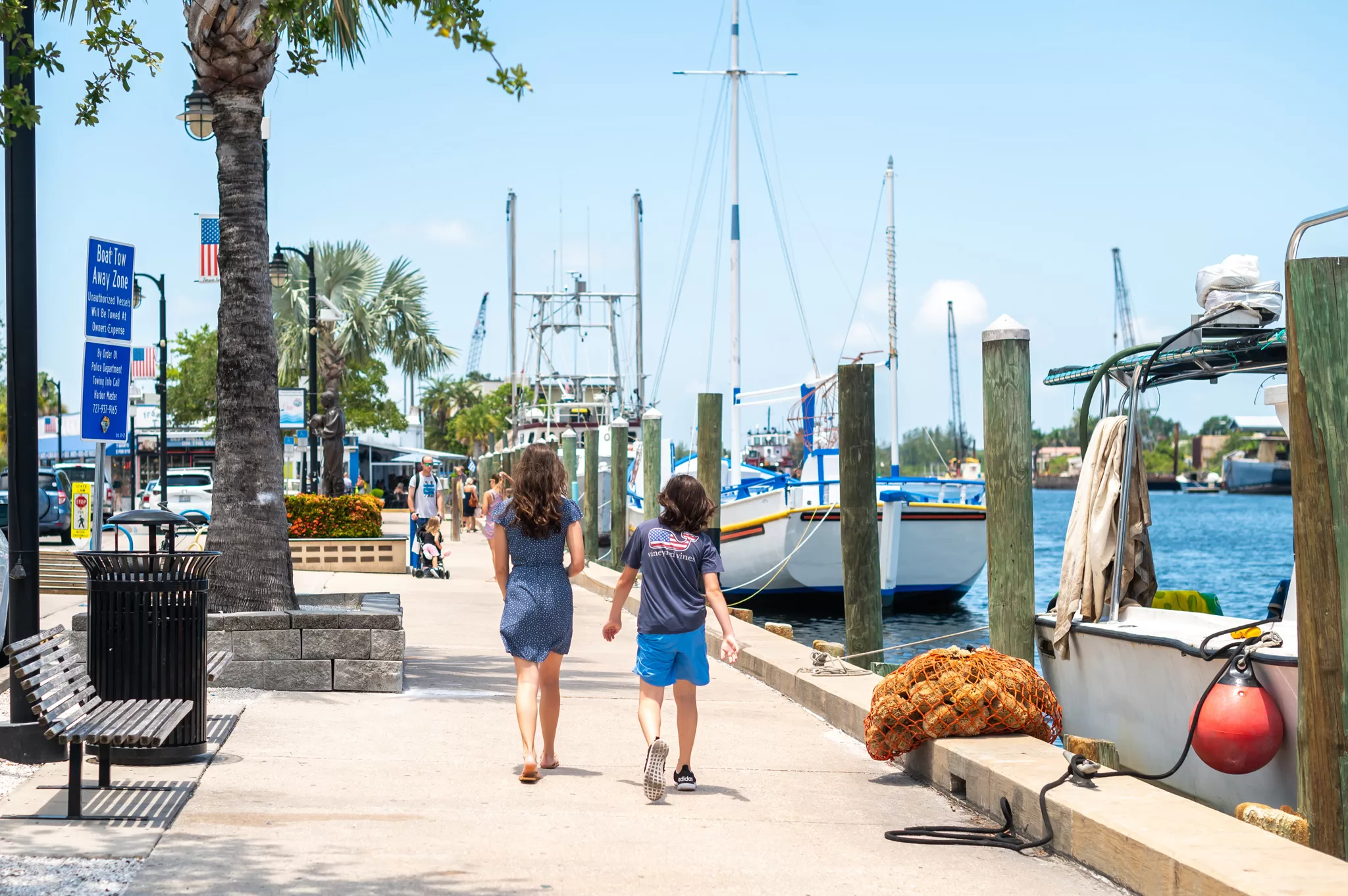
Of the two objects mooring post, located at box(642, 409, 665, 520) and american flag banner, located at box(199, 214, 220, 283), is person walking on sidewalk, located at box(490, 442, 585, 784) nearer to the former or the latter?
american flag banner, located at box(199, 214, 220, 283)

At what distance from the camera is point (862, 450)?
12.6 m

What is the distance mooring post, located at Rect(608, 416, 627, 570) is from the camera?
23.0 metres

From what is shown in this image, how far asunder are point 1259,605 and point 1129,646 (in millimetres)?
26757

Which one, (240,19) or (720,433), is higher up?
(240,19)

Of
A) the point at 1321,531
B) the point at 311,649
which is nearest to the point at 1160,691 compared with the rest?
the point at 1321,531

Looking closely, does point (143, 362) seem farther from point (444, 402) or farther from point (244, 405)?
point (444, 402)

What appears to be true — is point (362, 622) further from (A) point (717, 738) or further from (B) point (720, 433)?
(B) point (720, 433)

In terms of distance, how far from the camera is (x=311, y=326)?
1220 inches

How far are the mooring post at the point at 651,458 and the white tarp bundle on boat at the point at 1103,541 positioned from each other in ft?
41.8

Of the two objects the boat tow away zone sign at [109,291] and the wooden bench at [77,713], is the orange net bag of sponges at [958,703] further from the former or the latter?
the boat tow away zone sign at [109,291]

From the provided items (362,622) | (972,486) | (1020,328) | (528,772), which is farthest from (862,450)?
(972,486)

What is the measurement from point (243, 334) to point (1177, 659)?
671cm

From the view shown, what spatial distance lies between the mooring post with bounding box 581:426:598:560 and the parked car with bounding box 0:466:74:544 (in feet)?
31.7

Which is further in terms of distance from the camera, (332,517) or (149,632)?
(332,517)
